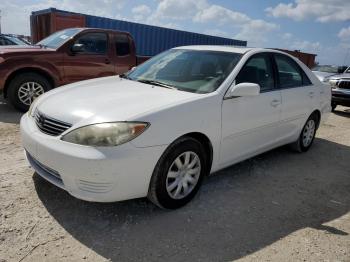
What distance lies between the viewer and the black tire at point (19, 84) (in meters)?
6.69

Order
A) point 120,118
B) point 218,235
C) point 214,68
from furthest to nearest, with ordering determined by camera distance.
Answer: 1. point 214,68
2. point 218,235
3. point 120,118

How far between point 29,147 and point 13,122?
10.7 ft

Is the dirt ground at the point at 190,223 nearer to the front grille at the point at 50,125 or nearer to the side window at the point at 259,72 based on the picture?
the front grille at the point at 50,125

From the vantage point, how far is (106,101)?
10.8 feet

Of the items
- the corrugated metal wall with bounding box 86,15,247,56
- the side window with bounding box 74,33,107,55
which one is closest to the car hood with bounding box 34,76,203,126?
the side window with bounding box 74,33,107,55

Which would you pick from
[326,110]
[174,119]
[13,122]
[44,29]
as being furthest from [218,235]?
→ [44,29]

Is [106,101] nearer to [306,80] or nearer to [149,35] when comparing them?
[306,80]

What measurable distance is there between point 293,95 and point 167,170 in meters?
2.48

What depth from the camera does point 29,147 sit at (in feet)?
10.6

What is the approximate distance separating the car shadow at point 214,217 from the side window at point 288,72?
4.02ft

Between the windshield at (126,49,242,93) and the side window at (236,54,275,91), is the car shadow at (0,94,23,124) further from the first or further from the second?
the side window at (236,54,275,91)

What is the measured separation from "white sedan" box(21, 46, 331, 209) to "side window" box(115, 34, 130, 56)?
11.5 feet

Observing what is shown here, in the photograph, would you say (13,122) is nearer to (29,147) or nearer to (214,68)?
(29,147)

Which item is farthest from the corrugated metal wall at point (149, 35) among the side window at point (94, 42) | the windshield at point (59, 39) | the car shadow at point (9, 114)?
the car shadow at point (9, 114)
